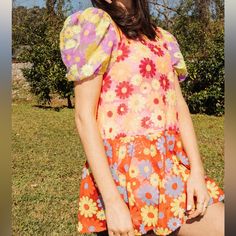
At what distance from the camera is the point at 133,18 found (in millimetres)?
954

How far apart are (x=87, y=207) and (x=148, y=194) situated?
0.12 m

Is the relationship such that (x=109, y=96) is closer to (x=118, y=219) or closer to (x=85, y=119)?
(x=85, y=119)

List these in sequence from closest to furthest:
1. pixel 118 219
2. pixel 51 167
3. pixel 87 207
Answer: pixel 118 219 < pixel 87 207 < pixel 51 167

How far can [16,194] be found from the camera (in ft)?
9.87

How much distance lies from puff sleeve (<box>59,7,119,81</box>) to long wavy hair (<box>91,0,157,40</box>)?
0.03 m

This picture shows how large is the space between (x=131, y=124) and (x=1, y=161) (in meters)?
0.24

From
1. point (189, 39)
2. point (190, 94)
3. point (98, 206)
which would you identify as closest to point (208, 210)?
point (98, 206)

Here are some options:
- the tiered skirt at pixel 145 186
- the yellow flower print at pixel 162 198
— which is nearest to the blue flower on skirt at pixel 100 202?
the tiered skirt at pixel 145 186

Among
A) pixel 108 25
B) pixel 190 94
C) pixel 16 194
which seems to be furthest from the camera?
pixel 190 94

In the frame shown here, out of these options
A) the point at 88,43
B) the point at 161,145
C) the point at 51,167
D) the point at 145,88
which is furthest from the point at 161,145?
the point at 51,167

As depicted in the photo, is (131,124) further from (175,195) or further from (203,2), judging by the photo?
(203,2)

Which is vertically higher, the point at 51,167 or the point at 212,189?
the point at 212,189

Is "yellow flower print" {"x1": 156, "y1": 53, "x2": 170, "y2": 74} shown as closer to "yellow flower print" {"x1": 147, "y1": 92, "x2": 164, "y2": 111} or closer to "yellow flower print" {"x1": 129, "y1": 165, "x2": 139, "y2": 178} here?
"yellow flower print" {"x1": 147, "y1": 92, "x2": 164, "y2": 111}

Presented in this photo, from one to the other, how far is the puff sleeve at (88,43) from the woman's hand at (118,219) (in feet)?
0.72
